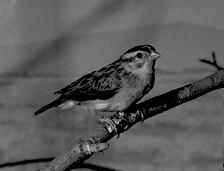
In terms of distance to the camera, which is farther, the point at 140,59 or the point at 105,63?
the point at 105,63

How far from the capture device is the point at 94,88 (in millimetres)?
2674

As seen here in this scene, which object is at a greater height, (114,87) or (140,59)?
(140,59)

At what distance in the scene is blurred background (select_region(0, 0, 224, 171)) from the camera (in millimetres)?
3225

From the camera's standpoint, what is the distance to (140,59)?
9.02 ft

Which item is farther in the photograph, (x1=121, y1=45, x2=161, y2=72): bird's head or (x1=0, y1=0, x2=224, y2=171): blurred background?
(x1=0, y1=0, x2=224, y2=171): blurred background

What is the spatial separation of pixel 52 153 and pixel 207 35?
1.23 m

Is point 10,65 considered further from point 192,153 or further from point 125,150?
point 192,153

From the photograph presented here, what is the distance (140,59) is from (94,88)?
0.29 metres

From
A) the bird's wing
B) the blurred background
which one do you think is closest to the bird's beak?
the bird's wing

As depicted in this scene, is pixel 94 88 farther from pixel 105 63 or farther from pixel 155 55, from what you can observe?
pixel 105 63

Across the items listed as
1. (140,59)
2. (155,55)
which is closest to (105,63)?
(140,59)

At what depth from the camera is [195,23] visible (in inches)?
133

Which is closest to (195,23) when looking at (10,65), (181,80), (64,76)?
(181,80)

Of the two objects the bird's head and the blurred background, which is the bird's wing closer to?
the bird's head
